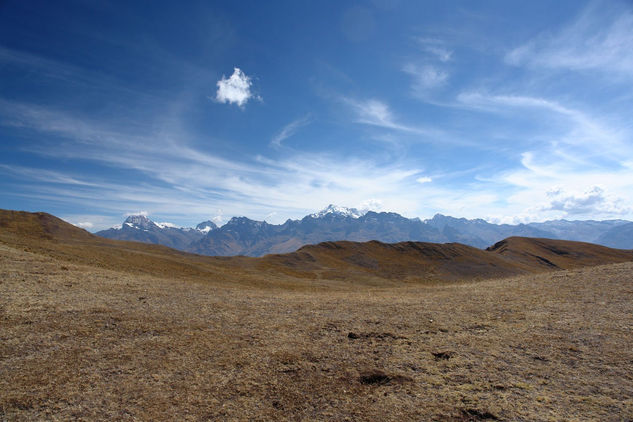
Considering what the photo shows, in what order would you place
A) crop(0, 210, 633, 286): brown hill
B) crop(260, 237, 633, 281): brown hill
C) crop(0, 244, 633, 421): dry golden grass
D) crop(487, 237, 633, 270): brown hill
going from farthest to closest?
crop(487, 237, 633, 270): brown hill
crop(260, 237, 633, 281): brown hill
crop(0, 210, 633, 286): brown hill
crop(0, 244, 633, 421): dry golden grass

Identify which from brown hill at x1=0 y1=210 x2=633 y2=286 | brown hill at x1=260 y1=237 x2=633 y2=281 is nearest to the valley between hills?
brown hill at x1=0 y1=210 x2=633 y2=286

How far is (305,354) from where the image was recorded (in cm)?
1007

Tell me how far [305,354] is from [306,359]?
39 centimetres

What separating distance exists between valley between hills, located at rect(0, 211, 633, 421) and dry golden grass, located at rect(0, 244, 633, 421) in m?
0.05

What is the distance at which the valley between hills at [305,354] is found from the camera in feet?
22.8

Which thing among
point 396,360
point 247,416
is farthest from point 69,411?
point 396,360

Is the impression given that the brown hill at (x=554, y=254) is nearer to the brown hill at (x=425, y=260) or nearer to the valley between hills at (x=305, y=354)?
the brown hill at (x=425, y=260)

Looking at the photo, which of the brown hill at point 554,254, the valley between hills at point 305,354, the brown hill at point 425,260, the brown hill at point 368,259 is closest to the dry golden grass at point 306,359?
the valley between hills at point 305,354

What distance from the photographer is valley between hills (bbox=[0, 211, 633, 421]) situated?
6.96 m

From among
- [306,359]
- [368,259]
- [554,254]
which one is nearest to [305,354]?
[306,359]

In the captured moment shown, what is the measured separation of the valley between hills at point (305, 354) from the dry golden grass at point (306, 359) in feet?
0.16

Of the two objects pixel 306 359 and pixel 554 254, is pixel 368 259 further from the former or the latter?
pixel 554 254

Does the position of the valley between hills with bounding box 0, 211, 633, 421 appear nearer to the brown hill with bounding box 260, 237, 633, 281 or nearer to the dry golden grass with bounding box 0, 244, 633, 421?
the dry golden grass with bounding box 0, 244, 633, 421

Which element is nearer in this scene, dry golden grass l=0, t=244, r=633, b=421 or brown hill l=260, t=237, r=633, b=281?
dry golden grass l=0, t=244, r=633, b=421
